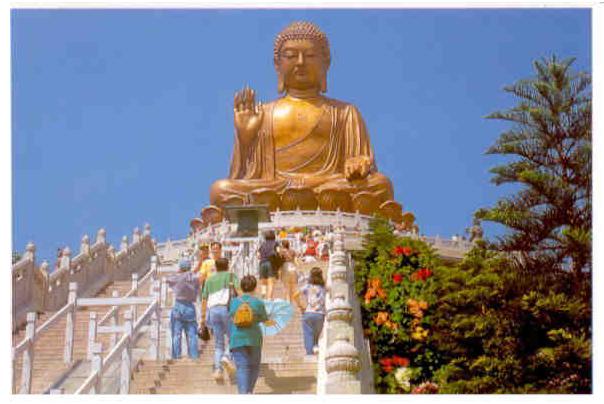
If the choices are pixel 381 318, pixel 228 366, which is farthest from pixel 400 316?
pixel 228 366

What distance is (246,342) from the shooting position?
8.95 metres

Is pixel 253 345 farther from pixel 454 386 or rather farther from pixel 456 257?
pixel 456 257

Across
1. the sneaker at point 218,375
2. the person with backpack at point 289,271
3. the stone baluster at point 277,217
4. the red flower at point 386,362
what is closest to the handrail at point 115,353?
the sneaker at point 218,375

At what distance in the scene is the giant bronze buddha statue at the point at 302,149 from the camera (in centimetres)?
2684

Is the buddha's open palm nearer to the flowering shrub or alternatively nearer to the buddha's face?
the buddha's face

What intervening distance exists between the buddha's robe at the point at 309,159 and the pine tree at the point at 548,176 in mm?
15538

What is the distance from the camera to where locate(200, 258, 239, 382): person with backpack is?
31.1ft

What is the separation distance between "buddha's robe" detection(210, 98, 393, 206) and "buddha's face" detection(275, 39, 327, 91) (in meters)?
0.70

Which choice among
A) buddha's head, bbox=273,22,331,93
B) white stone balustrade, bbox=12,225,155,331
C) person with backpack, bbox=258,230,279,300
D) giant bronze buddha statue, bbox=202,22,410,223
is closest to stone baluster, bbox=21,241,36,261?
white stone balustrade, bbox=12,225,155,331

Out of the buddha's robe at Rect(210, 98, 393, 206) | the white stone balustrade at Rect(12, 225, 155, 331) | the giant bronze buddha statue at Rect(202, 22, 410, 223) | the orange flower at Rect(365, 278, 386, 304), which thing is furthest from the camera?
the buddha's robe at Rect(210, 98, 393, 206)
